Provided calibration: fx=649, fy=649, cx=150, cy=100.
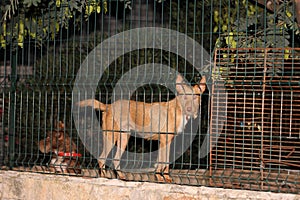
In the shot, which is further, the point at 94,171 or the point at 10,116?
the point at 10,116

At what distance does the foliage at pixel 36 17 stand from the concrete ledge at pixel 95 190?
5.61 ft

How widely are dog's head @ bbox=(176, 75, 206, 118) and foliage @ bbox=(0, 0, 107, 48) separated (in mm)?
1301

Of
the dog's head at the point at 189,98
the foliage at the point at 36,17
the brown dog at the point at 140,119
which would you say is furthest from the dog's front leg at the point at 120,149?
the foliage at the point at 36,17

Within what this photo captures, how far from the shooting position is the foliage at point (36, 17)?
25.5 feet

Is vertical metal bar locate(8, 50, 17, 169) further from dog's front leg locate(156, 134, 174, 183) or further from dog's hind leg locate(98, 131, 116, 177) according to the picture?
dog's front leg locate(156, 134, 174, 183)

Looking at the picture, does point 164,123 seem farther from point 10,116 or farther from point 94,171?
point 10,116

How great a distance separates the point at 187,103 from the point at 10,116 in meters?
2.46

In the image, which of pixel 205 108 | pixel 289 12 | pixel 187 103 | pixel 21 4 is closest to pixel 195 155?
pixel 205 108

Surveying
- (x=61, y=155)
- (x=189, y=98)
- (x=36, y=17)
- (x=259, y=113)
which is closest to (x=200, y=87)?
(x=189, y=98)

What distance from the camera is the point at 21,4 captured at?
27.8 feet

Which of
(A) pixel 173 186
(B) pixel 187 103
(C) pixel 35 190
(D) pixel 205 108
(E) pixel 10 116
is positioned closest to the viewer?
(A) pixel 173 186

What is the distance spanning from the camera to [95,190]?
286 inches

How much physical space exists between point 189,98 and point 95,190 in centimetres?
173

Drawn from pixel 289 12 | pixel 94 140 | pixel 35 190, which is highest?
pixel 289 12
